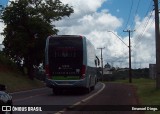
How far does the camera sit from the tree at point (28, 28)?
59.5 m

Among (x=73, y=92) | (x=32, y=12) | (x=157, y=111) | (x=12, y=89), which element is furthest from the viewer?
(x=32, y=12)

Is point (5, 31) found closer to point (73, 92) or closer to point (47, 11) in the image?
point (47, 11)

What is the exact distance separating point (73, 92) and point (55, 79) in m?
5.53

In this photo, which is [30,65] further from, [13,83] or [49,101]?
[49,101]

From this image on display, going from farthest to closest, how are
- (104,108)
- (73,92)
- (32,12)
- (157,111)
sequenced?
(32,12) → (73,92) → (104,108) → (157,111)

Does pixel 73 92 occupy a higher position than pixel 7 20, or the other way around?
pixel 7 20

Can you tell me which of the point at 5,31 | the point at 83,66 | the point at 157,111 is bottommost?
the point at 157,111

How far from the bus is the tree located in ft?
83.6

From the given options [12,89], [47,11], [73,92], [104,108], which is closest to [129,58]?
[47,11]

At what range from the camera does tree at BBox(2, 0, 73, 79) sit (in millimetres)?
59500

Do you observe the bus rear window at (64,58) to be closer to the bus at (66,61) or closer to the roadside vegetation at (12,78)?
the bus at (66,61)

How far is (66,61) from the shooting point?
33844 mm

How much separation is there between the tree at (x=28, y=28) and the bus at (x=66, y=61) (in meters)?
25.5

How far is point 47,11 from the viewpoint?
61.1 metres
